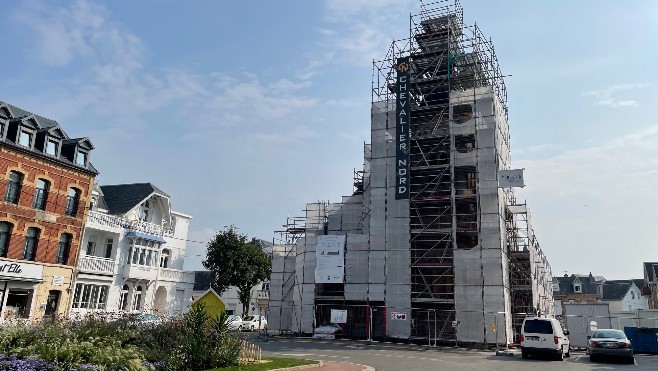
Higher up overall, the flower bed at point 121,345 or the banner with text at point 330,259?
the banner with text at point 330,259

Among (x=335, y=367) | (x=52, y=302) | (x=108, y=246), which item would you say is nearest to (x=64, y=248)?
(x=52, y=302)

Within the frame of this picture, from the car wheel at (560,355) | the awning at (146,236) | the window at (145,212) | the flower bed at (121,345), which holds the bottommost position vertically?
the car wheel at (560,355)

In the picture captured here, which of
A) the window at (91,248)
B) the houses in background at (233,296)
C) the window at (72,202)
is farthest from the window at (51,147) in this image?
the houses in background at (233,296)

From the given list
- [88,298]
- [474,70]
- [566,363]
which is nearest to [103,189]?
[88,298]

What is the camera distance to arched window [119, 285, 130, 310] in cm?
3641

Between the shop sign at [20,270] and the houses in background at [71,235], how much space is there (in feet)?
0.18

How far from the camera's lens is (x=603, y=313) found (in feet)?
100

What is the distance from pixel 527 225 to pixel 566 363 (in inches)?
611

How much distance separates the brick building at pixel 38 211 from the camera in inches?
1110

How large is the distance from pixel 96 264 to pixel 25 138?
32.9 feet

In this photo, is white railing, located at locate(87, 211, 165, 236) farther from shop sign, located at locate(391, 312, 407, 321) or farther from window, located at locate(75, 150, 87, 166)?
shop sign, located at locate(391, 312, 407, 321)

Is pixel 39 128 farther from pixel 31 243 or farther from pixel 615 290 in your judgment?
pixel 615 290

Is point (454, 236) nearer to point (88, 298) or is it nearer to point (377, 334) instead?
point (377, 334)

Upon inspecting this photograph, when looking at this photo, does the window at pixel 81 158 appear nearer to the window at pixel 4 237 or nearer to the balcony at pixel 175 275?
the window at pixel 4 237
